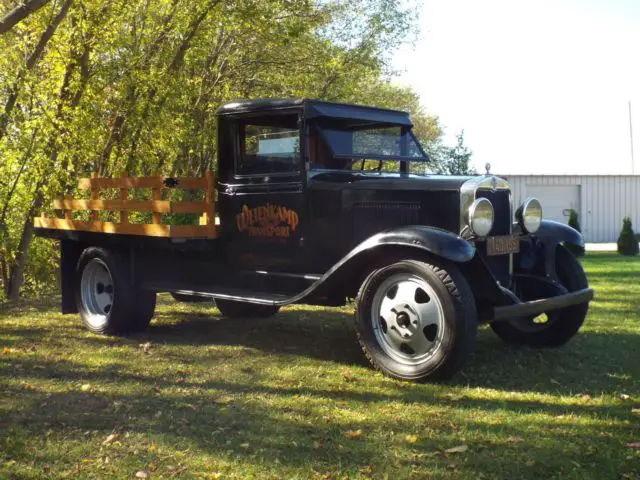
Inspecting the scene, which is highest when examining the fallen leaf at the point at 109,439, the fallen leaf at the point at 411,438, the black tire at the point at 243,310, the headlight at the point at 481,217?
the headlight at the point at 481,217

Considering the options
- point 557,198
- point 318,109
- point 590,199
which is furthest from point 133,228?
point 590,199

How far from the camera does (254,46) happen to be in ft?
54.1

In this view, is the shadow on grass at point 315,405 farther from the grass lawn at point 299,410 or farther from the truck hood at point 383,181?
the truck hood at point 383,181

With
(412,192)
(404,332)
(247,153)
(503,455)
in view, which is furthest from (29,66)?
(503,455)

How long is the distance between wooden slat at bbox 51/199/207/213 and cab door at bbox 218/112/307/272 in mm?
312

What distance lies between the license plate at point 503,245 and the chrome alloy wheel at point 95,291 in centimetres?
384

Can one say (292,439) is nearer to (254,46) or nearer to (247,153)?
(247,153)

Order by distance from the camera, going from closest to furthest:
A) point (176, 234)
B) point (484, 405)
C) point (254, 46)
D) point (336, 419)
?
point (336, 419) → point (484, 405) → point (176, 234) → point (254, 46)

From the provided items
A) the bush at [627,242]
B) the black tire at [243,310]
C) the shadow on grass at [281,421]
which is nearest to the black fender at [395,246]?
the shadow on grass at [281,421]

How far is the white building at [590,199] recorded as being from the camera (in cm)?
2986

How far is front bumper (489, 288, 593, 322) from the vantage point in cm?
517

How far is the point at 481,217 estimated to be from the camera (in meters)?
5.54

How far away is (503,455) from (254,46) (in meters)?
14.2

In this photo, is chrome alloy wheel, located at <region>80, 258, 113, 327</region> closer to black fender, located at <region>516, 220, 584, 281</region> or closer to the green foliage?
the green foliage
